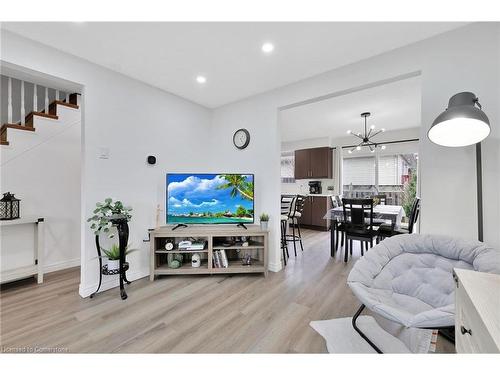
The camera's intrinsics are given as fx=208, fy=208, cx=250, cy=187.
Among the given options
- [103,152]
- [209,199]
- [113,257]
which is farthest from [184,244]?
[103,152]

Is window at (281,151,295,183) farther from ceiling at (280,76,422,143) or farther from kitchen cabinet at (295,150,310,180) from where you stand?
ceiling at (280,76,422,143)

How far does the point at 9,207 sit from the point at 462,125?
425cm

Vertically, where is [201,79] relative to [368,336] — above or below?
above

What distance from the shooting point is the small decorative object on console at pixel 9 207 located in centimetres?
229

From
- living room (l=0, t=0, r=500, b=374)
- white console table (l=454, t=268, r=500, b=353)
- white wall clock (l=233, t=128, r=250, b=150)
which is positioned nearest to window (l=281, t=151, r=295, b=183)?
living room (l=0, t=0, r=500, b=374)

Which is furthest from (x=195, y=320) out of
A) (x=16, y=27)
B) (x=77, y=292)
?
(x=16, y=27)

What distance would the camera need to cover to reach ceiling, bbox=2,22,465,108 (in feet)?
5.65

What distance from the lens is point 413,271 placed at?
5.18ft

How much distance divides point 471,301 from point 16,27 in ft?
11.2

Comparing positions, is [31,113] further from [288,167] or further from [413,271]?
[288,167]

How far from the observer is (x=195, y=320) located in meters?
1.76

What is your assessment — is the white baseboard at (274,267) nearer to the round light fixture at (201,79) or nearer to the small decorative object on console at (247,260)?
the small decorative object on console at (247,260)
